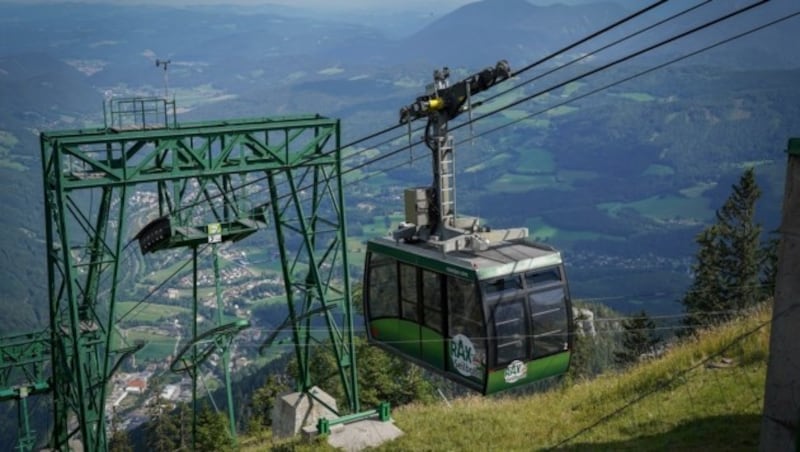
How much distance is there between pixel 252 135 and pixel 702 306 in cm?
3002

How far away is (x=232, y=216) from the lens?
20.1m

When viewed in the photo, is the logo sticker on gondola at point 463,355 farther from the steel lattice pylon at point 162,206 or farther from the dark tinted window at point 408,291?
the steel lattice pylon at point 162,206

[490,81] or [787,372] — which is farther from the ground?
[490,81]

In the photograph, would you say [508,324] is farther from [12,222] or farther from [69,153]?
[12,222]

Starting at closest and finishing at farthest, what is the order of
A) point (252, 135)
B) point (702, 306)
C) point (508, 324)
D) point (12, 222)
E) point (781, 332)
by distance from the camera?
point (781, 332), point (508, 324), point (252, 135), point (702, 306), point (12, 222)

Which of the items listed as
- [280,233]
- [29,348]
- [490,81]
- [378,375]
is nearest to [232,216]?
[280,233]

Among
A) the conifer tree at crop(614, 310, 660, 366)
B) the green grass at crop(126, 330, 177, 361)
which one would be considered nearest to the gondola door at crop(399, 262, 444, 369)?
the conifer tree at crop(614, 310, 660, 366)

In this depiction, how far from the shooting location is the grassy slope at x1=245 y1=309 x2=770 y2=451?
13078mm

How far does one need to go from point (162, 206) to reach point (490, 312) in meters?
9.89

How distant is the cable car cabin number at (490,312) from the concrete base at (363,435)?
12.5 ft

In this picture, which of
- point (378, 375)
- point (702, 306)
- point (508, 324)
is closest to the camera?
point (508, 324)

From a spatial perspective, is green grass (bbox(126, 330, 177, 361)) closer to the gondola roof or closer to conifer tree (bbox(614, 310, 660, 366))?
conifer tree (bbox(614, 310, 660, 366))

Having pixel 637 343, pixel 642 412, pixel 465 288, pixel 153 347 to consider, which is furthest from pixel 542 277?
pixel 153 347

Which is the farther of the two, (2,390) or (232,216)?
(2,390)
